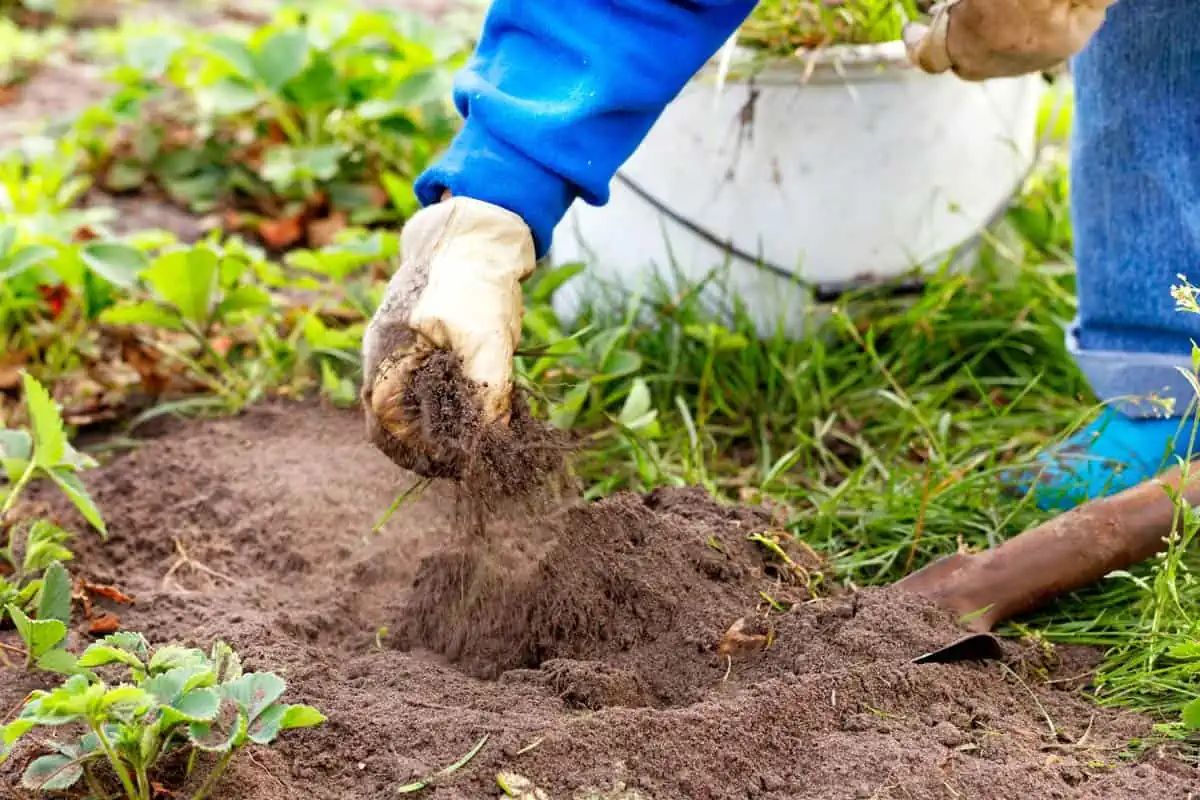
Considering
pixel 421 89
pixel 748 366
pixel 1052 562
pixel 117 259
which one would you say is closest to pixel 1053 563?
pixel 1052 562

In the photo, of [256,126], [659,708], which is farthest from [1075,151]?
[256,126]

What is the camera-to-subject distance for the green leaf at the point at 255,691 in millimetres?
1338

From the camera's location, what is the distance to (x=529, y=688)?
1.62 metres

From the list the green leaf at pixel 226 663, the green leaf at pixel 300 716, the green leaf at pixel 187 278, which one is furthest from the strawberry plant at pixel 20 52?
the green leaf at pixel 300 716

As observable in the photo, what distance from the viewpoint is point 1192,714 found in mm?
1483

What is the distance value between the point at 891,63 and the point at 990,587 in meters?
1.05

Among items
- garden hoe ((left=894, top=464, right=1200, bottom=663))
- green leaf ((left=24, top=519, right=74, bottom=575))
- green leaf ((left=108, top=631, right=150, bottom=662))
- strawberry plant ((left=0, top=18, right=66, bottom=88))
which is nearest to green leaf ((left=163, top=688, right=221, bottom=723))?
green leaf ((left=108, top=631, right=150, bottom=662))

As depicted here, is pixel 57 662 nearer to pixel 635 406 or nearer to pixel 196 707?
pixel 196 707

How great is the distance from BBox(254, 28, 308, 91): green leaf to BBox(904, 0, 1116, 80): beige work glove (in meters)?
1.61

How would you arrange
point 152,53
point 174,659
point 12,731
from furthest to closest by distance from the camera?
1. point 152,53
2. point 174,659
3. point 12,731

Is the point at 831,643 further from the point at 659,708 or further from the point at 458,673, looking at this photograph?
the point at 458,673

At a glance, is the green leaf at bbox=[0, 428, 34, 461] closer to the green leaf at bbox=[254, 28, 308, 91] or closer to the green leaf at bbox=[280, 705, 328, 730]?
the green leaf at bbox=[280, 705, 328, 730]

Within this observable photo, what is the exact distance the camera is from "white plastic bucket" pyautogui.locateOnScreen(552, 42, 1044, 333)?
2453mm

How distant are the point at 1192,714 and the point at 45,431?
4.77 ft
